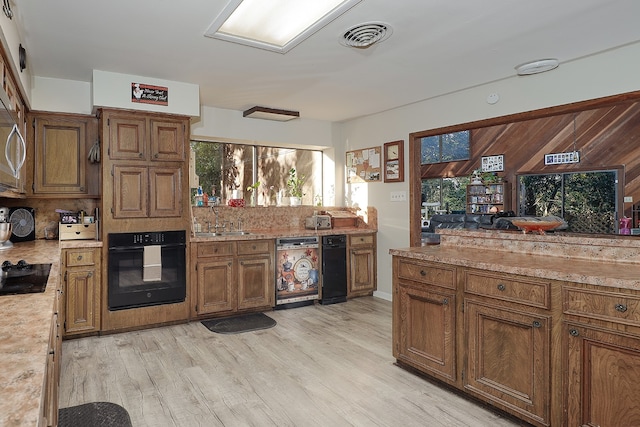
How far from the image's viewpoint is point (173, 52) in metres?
3.20

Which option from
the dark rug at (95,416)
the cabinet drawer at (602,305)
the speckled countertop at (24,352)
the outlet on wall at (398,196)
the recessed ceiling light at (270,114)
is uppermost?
the recessed ceiling light at (270,114)

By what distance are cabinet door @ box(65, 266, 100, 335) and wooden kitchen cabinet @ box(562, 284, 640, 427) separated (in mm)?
3738

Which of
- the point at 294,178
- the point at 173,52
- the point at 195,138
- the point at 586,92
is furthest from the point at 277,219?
the point at 586,92

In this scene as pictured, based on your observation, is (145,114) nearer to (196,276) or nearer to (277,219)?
(196,276)

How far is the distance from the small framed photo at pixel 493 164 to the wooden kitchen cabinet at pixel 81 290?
360 inches

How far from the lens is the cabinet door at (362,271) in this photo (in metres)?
5.24

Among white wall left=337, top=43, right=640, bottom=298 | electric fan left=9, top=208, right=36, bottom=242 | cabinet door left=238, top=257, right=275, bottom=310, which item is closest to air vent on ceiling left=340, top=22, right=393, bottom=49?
white wall left=337, top=43, right=640, bottom=298

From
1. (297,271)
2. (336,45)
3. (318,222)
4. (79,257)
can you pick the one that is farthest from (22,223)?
(336,45)

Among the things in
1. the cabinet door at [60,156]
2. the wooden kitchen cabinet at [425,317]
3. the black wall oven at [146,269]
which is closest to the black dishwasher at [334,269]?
the black wall oven at [146,269]

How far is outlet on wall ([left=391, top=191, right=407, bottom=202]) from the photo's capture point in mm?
4984

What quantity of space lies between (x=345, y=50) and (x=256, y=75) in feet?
3.17

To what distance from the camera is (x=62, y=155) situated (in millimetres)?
3914

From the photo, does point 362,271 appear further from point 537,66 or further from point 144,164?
point 537,66

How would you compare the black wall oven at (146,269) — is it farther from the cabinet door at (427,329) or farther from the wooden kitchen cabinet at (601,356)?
the wooden kitchen cabinet at (601,356)
